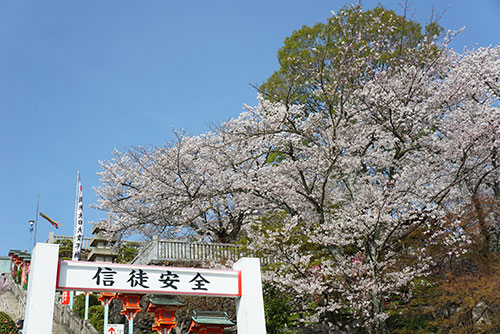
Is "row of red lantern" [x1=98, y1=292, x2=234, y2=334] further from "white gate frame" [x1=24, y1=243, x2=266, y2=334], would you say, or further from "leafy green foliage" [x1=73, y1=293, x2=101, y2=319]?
"leafy green foliage" [x1=73, y1=293, x2=101, y2=319]

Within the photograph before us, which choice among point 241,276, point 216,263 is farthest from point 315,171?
point 241,276

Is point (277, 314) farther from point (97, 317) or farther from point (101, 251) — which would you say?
point (101, 251)

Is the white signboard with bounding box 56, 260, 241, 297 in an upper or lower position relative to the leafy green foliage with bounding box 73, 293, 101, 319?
lower

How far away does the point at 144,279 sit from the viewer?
695cm

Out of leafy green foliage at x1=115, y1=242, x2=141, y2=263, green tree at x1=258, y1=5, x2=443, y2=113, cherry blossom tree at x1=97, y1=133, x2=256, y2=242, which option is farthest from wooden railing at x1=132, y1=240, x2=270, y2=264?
leafy green foliage at x1=115, y1=242, x2=141, y2=263

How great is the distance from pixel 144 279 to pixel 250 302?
1657mm

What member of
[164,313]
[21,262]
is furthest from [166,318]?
[21,262]

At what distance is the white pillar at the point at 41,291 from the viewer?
605 cm

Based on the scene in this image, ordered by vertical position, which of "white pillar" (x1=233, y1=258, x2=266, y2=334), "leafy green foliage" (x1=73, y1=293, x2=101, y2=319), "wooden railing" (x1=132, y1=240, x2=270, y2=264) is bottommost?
"white pillar" (x1=233, y1=258, x2=266, y2=334)

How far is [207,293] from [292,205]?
9779mm

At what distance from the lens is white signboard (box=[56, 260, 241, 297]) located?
6.59 metres

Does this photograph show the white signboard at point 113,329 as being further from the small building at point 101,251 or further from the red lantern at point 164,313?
the small building at point 101,251

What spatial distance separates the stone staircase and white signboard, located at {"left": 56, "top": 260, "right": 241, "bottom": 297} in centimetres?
1450

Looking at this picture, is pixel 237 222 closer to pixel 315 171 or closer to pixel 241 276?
pixel 315 171
